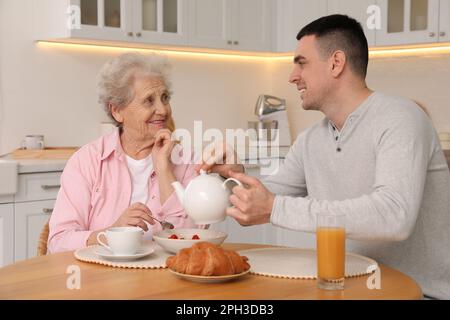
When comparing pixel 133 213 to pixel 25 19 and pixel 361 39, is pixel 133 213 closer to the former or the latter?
pixel 361 39

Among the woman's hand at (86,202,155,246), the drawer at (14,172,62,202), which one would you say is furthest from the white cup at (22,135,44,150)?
the woman's hand at (86,202,155,246)

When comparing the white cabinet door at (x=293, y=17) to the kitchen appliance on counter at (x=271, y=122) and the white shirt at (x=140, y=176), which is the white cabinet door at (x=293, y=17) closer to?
the kitchen appliance on counter at (x=271, y=122)

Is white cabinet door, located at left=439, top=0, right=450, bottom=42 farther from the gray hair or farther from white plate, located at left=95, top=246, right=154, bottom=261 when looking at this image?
white plate, located at left=95, top=246, right=154, bottom=261

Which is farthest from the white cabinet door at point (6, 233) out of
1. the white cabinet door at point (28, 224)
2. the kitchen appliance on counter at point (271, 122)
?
the kitchen appliance on counter at point (271, 122)

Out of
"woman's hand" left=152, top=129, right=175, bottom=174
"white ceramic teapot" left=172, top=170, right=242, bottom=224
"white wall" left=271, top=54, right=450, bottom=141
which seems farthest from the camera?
"white wall" left=271, top=54, right=450, bottom=141

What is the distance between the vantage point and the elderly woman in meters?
2.29

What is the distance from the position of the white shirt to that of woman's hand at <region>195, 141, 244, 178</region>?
300 mm

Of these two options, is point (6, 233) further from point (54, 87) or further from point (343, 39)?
point (343, 39)

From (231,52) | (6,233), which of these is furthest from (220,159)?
(231,52)

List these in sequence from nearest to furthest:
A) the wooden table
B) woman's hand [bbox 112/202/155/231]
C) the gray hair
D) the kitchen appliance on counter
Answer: the wooden table < woman's hand [bbox 112/202/155/231] < the gray hair < the kitchen appliance on counter

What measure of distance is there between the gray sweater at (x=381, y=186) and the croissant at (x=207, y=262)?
0.14 metres

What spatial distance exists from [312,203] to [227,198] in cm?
24

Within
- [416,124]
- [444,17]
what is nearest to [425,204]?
[416,124]

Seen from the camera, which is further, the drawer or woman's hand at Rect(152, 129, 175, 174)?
the drawer
